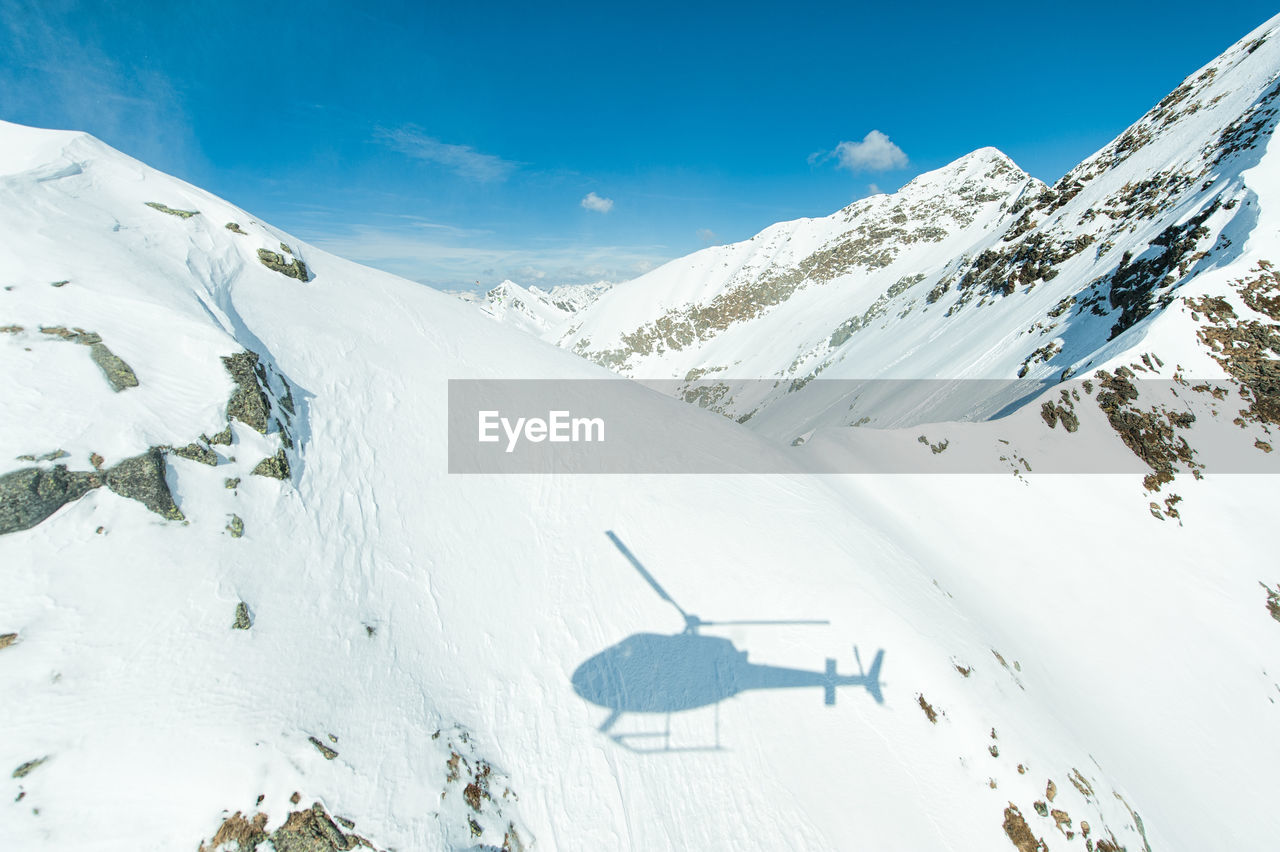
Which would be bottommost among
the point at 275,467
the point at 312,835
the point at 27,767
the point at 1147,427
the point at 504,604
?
the point at 312,835

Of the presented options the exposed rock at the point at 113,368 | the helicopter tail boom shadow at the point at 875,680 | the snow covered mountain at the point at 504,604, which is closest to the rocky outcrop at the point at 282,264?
the snow covered mountain at the point at 504,604

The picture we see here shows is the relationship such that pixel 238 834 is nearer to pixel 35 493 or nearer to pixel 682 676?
pixel 35 493

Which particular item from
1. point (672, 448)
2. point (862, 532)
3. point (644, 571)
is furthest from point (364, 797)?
point (862, 532)

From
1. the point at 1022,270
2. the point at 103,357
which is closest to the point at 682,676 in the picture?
the point at 103,357

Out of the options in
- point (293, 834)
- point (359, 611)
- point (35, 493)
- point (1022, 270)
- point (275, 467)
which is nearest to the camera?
point (293, 834)

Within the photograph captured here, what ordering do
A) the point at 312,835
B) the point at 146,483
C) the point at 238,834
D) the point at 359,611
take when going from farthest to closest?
the point at 359,611 → the point at 146,483 → the point at 312,835 → the point at 238,834

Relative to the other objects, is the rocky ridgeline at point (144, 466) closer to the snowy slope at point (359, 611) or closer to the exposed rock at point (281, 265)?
the snowy slope at point (359, 611)

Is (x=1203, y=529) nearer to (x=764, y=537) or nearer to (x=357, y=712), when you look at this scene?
(x=764, y=537)

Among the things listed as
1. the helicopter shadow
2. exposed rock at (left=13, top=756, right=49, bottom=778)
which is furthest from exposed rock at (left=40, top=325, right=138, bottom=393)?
the helicopter shadow
